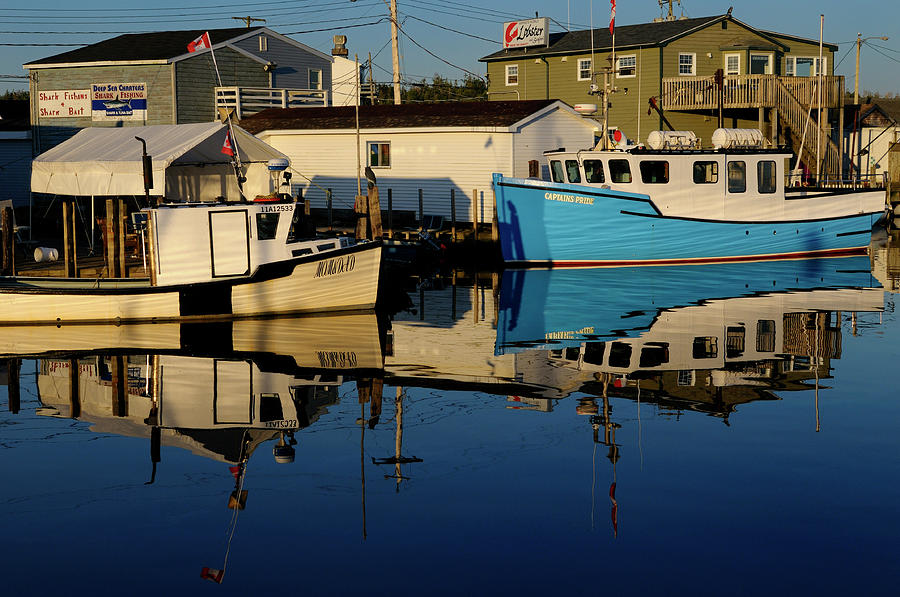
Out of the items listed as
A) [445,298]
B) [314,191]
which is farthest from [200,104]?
[445,298]

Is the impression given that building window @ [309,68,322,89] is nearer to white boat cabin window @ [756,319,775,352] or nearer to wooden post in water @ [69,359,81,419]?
white boat cabin window @ [756,319,775,352]

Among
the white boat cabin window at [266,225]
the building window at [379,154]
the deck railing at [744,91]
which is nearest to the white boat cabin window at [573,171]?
the building window at [379,154]

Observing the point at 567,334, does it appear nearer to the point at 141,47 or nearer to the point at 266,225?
the point at 266,225

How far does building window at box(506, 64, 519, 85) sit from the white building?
13267 mm

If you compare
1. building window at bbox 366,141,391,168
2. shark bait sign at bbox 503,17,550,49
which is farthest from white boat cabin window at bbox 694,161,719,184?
shark bait sign at bbox 503,17,550,49

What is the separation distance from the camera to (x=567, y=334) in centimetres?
2041

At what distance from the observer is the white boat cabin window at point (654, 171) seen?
3048 cm

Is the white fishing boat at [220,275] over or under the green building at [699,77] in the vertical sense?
under

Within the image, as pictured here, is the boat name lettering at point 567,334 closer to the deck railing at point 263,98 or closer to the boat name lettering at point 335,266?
the boat name lettering at point 335,266

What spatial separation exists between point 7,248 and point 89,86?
77.0 ft

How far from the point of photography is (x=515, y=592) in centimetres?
841

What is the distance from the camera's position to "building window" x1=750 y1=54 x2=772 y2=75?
1896 inches

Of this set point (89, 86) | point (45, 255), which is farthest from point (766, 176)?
point (89, 86)

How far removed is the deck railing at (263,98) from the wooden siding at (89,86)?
2246 millimetres
